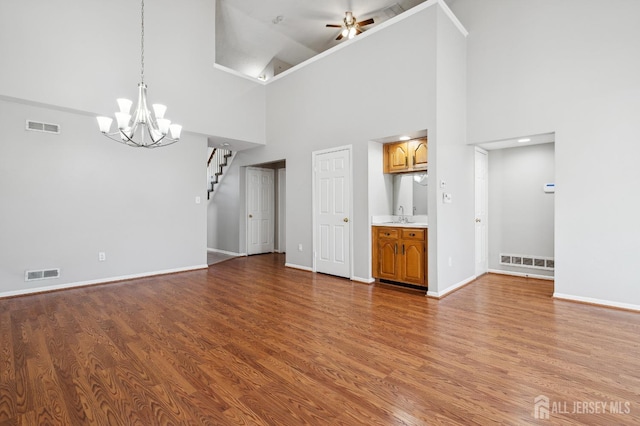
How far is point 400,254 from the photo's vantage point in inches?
181

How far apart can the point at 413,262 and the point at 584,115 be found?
9.24 ft

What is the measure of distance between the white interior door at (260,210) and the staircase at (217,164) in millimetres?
Result: 885

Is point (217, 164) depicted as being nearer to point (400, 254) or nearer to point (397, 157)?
point (397, 157)

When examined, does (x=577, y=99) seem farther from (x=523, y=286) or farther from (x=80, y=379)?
(x=80, y=379)

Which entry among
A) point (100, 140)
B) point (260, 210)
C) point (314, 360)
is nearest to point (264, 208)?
point (260, 210)

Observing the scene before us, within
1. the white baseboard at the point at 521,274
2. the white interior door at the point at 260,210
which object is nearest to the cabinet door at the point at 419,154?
the white baseboard at the point at 521,274

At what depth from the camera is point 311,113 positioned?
5.70m

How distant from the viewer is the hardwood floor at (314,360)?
180cm

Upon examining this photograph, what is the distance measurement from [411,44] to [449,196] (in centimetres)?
220

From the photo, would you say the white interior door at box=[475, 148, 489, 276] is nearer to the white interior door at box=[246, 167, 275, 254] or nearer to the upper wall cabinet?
the upper wall cabinet

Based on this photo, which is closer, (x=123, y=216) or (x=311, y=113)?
(x=123, y=216)

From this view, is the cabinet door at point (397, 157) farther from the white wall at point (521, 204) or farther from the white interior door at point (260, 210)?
the white interior door at point (260, 210)

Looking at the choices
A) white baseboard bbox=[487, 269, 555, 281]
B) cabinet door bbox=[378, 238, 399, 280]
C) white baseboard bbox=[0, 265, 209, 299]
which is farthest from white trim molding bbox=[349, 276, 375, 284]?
white baseboard bbox=[0, 265, 209, 299]

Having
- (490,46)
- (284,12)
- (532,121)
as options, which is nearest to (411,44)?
(490,46)
